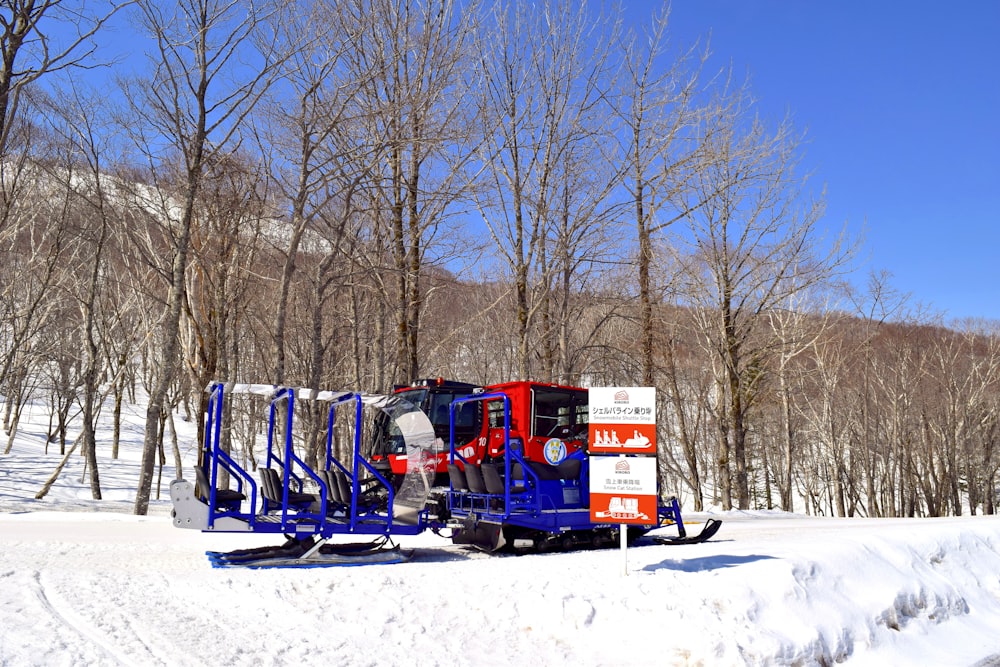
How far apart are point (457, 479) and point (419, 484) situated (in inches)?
80.1

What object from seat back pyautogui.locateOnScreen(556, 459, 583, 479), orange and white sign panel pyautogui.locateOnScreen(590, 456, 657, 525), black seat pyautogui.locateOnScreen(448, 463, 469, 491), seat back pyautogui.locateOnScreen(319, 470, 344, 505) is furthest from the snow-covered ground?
seat back pyautogui.locateOnScreen(556, 459, 583, 479)

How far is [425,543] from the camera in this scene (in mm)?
12062

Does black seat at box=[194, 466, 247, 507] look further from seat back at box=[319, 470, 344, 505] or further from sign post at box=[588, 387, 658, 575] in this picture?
sign post at box=[588, 387, 658, 575]

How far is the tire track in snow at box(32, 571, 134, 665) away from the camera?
5195mm

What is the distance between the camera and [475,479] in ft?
37.5

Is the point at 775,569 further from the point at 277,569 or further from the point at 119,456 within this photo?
the point at 119,456

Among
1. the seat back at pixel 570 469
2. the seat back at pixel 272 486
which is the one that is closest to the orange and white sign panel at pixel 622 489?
the seat back at pixel 570 469

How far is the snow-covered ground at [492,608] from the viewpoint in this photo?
5789 millimetres

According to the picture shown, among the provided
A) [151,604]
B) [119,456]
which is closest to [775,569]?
[151,604]

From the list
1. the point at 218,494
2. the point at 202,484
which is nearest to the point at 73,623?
the point at 218,494

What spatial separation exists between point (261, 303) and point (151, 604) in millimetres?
26242

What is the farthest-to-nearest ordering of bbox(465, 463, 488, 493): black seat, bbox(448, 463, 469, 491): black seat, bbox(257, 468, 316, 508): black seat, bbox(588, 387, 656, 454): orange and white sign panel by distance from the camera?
bbox(448, 463, 469, 491): black seat → bbox(465, 463, 488, 493): black seat → bbox(257, 468, 316, 508): black seat → bbox(588, 387, 656, 454): orange and white sign panel

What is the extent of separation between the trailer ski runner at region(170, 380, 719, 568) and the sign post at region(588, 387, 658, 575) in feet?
5.74

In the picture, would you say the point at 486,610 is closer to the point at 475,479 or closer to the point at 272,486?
the point at 272,486
